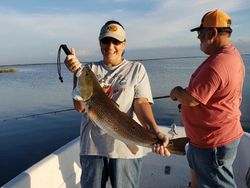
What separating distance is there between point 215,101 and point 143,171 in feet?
9.61

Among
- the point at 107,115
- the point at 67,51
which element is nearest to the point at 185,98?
the point at 107,115

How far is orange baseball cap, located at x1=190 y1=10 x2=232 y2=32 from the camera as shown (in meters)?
3.24

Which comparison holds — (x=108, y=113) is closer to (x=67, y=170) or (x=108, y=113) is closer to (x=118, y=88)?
(x=118, y=88)

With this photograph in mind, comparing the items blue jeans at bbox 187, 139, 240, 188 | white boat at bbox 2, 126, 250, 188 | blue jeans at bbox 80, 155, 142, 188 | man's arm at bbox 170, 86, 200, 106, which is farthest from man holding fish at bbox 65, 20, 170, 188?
white boat at bbox 2, 126, 250, 188

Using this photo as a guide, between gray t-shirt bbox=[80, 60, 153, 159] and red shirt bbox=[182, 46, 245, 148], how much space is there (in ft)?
1.72

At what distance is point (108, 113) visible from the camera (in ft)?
9.19

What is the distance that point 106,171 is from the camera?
3.15m

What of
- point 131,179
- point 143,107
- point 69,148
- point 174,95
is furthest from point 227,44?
point 69,148

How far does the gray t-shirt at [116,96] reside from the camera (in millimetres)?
3023

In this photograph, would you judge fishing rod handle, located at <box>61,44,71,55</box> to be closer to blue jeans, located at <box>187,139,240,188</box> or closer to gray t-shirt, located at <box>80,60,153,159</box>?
gray t-shirt, located at <box>80,60,153,159</box>

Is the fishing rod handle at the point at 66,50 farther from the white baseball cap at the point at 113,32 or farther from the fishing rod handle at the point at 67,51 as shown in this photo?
the white baseball cap at the point at 113,32

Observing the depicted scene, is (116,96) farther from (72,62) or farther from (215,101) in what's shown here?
(215,101)

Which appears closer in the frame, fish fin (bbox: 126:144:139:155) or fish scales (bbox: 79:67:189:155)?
fish scales (bbox: 79:67:189:155)

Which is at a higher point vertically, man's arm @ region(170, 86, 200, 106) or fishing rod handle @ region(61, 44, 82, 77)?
fishing rod handle @ region(61, 44, 82, 77)
